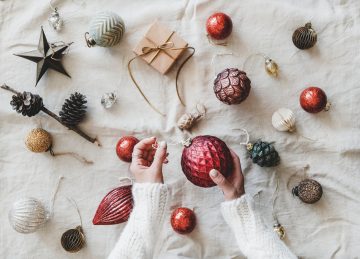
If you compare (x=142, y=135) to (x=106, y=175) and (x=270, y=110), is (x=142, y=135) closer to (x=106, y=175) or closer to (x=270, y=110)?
(x=106, y=175)

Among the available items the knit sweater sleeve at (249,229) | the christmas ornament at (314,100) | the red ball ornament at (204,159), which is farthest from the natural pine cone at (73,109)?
the christmas ornament at (314,100)

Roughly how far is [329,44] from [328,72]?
0.07m

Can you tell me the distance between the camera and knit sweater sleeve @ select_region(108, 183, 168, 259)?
0.99 meters

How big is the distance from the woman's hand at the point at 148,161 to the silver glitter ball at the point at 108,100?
0.14 meters

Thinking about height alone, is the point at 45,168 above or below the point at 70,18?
below

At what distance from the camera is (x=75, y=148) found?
116 cm

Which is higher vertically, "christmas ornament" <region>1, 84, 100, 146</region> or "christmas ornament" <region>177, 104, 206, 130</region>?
"christmas ornament" <region>177, 104, 206, 130</region>

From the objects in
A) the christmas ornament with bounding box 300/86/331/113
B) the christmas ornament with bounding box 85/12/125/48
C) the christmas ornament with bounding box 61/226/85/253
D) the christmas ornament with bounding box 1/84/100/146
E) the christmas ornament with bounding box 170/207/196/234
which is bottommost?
the christmas ornament with bounding box 61/226/85/253

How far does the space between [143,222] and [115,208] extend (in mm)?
82

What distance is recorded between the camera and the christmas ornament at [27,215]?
1073 mm

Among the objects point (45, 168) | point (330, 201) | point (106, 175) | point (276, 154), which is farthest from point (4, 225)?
point (330, 201)

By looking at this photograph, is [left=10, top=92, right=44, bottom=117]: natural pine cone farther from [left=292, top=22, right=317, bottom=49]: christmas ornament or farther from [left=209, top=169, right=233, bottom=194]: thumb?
[left=292, top=22, right=317, bottom=49]: christmas ornament

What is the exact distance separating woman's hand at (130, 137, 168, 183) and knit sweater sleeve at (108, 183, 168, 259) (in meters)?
0.02

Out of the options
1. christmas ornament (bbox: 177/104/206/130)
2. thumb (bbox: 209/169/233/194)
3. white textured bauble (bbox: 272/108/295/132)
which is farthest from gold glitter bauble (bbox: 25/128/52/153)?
white textured bauble (bbox: 272/108/295/132)
